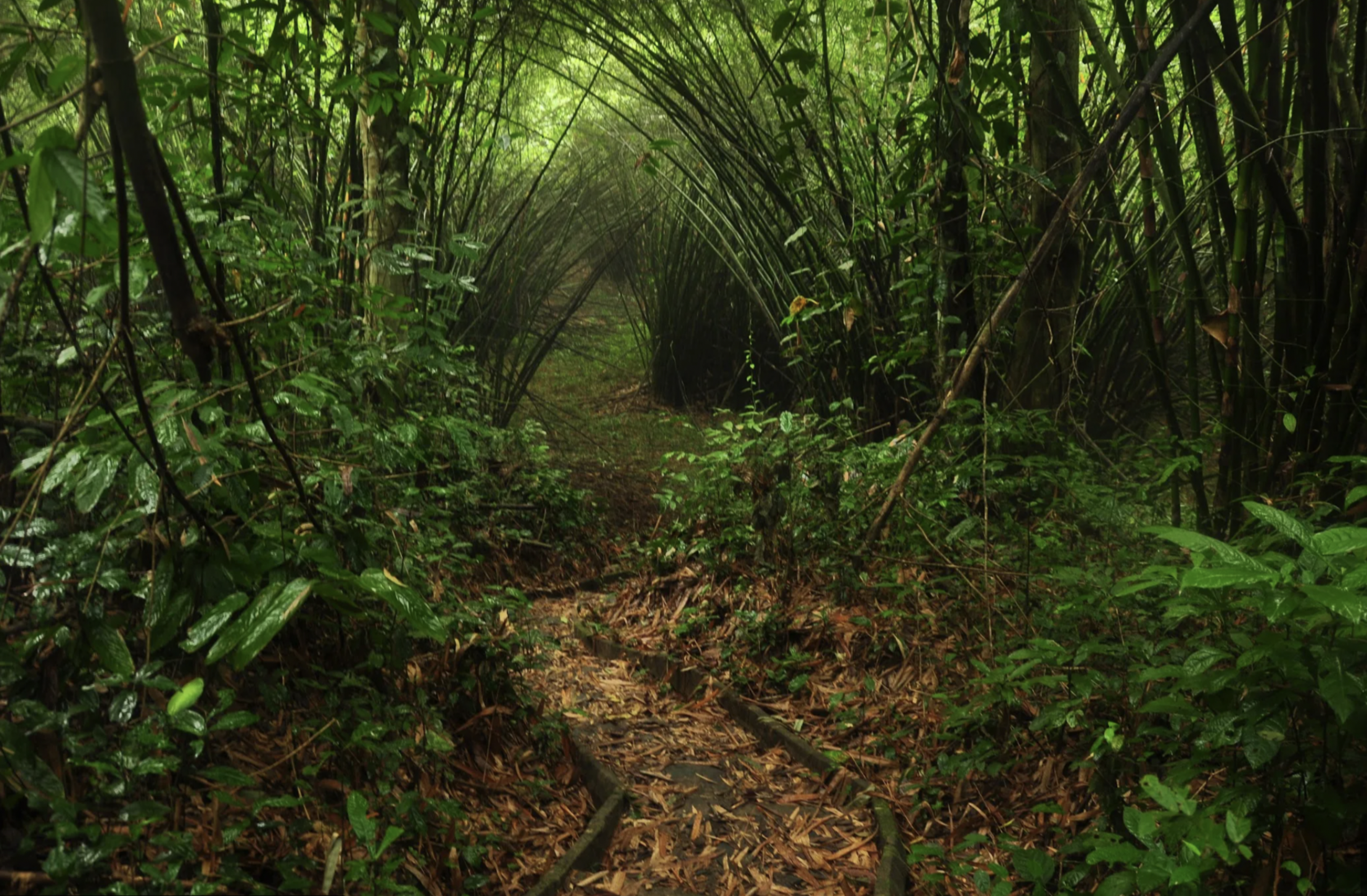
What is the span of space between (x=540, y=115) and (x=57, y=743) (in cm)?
788

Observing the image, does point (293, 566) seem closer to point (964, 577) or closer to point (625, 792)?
point (625, 792)

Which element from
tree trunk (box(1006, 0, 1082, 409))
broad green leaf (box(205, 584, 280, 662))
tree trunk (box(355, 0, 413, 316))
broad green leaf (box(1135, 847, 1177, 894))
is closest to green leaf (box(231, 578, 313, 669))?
broad green leaf (box(205, 584, 280, 662))

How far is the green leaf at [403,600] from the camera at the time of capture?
1119 millimetres

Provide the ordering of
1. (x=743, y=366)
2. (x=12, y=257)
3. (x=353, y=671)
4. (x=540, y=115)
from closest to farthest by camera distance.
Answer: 1. (x=12, y=257)
2. (x=353, y=671)
3. (x=743, y=366)
4. (x=540, y=115)

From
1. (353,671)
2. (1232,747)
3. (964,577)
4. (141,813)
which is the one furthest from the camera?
(964,577)

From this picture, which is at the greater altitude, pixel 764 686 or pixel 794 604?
pixel 794 604

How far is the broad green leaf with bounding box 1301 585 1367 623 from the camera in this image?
1.05 meters

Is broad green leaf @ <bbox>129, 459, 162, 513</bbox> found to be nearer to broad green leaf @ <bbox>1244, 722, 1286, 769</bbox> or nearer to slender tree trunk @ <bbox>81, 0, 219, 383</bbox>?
slender tree trunk @ <bbox>81, 0, 219, 383</bbox>

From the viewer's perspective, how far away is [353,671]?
184 cm

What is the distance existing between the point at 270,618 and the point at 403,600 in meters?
0.16

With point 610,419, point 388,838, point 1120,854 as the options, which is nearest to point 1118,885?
point 1120,854

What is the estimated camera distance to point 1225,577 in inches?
44.4

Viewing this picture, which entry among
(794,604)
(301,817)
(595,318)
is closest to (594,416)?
(595,318)

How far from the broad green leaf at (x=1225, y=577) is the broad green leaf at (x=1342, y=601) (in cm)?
4
